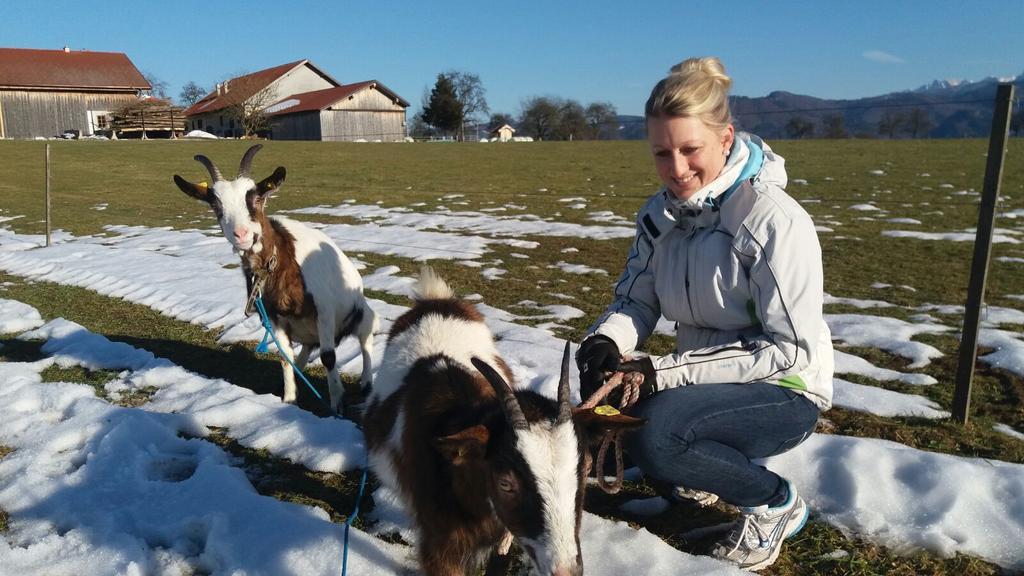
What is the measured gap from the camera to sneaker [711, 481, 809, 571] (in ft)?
9.01

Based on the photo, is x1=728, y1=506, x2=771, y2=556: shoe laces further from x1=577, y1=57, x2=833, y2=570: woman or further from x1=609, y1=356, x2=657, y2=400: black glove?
x1=609, y1=356, x2=657, y2=400: black glove

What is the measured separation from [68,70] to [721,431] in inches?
2542

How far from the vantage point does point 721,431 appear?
8.82 feet

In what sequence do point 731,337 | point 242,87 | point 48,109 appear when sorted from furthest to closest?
point 242,87, point 48,109, point 731,337

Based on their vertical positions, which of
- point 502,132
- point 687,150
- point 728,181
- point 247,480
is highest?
point 502,132

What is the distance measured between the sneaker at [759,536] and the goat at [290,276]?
294cm

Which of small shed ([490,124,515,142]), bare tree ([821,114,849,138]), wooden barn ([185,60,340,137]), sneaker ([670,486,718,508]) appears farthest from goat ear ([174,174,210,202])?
small shed ([490,124,515,142])

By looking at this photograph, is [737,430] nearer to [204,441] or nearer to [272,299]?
[204,441]

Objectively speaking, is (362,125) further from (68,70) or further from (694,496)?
(694,496)

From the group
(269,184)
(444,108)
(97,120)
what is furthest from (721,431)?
(444,108)

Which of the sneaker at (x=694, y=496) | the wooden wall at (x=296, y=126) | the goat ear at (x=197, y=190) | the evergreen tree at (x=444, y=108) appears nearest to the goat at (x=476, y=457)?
the sneaker at (x=694, y=496)

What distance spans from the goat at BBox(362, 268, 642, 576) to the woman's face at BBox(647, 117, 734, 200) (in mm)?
956

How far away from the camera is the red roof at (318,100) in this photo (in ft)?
181

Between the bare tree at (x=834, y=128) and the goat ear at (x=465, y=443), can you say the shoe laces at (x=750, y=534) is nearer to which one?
the goat ear at (x=465, y=443)
